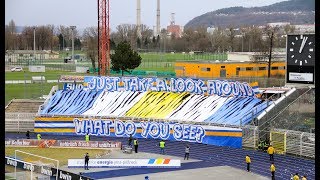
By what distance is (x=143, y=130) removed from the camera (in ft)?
124

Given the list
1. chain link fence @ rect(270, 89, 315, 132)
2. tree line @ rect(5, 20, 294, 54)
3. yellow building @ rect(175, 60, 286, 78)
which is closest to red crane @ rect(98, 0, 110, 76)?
yellow building @ rect(175, 60, 286, 78)

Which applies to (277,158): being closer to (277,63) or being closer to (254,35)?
(277,63)

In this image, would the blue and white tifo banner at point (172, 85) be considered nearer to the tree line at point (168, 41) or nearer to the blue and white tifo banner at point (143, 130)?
the blue and white tifo banner at point (143, 130)

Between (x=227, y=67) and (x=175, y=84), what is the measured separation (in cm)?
2268

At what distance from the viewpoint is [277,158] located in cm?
3039

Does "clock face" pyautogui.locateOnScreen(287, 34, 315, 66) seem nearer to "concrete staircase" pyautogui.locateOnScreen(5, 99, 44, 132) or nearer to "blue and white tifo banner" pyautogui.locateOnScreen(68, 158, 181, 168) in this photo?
"blue and white tifo banner" pyautogui.locateOnScreen(68, 158, 181, 168)

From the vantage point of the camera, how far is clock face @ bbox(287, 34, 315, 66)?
2609 centimetres

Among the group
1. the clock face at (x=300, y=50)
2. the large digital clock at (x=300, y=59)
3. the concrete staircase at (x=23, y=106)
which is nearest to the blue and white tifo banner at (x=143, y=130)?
the concrete staircase at (x=23, y=106)

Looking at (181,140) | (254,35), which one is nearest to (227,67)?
(181,140)

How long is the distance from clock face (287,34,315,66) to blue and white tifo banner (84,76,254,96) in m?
11.8

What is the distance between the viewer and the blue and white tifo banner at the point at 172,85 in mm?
39062

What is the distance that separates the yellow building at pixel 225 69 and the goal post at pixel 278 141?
29466 millimetres

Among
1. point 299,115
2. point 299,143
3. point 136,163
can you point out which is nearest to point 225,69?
point 299,115

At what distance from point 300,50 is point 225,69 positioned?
37154 mm
